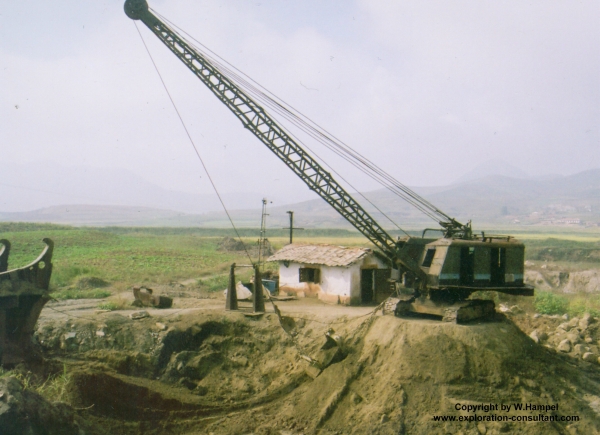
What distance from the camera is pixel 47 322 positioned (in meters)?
18.4

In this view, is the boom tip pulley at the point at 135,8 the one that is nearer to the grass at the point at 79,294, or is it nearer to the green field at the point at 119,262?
the grass at the point at 79,294

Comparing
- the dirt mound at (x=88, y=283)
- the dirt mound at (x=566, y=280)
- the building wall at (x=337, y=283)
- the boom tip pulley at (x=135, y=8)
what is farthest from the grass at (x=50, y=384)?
the dirt mound at (x=566, y=280)

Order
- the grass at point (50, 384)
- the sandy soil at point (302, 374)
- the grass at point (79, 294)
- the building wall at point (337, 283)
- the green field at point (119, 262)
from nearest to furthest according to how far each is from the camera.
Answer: the grass at point (50, 384) < the sandy soil at point (302, 374) < the building wall at point (337, 283) < the grass at point (79, 294) < the green field at point (119, 262)

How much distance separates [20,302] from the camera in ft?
42.8

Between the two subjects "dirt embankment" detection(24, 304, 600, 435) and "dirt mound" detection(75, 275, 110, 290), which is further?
"dirt mound" detection(75, 275, 110, 290)

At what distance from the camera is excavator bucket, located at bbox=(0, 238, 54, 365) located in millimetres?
12711

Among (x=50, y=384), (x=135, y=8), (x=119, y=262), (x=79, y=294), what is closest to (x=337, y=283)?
(x=50, y=384)

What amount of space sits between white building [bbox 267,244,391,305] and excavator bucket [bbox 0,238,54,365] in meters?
13.0

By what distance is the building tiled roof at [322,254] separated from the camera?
2292 centimetres

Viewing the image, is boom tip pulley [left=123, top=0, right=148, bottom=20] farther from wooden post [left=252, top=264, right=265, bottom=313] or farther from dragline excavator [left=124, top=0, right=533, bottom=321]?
wooden post [left=252, top=264, right=265, bottom=313]

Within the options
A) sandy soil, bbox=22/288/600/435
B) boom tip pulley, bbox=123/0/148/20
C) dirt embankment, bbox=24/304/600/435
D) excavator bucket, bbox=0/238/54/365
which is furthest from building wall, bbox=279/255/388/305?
boom tip pulley, bbox=123/0/148/20

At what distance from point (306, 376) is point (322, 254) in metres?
8.81

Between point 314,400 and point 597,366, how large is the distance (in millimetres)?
10130

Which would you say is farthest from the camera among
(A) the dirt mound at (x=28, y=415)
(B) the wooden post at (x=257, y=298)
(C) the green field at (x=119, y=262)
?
(C) the green field at (x=119, y=262)
